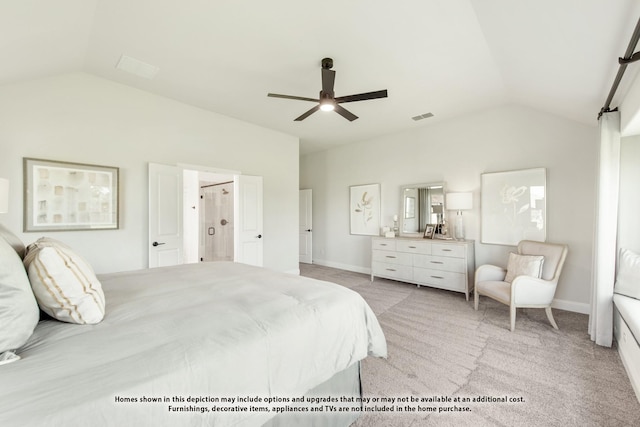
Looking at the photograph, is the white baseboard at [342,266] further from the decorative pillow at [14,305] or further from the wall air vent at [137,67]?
the decorative pillow at [14,305]

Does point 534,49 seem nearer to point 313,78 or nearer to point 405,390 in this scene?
point 313,78

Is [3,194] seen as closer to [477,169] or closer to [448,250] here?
[448,250]

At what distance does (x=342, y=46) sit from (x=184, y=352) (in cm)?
269

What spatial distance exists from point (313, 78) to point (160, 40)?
155 cm

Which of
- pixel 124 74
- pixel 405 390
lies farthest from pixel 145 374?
pixel 124 74

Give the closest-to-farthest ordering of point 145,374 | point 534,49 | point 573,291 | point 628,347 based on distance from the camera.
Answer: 1. point 145,374
2. point 628,347
3. point 534,49
4. point 573,291

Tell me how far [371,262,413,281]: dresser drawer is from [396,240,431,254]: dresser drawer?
291 mm

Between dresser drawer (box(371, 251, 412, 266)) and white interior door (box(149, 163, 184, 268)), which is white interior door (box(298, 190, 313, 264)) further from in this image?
white interior door (box(149, 163, 184, 268))

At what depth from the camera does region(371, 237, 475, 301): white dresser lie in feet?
12.9

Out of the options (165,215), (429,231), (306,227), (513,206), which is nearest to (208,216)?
(306,227)

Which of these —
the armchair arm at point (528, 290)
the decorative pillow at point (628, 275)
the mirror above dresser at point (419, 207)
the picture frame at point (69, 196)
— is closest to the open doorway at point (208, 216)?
the picture frame at point (69, 196)

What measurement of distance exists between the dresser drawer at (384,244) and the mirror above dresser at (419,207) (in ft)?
1.37

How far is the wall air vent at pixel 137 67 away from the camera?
280cm

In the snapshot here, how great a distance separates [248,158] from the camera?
4.68 metres
